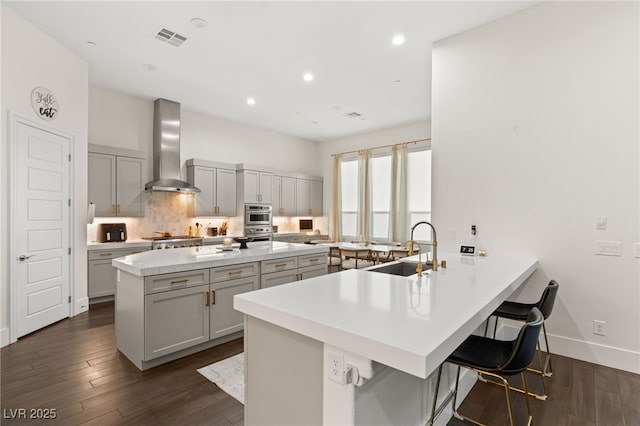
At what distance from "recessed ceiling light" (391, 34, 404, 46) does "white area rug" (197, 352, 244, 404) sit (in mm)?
3803

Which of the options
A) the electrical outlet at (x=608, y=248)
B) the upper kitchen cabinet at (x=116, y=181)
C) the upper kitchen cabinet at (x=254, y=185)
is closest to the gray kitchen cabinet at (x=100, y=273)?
→ the upper kitchen cabinet at (x=116, y=181)

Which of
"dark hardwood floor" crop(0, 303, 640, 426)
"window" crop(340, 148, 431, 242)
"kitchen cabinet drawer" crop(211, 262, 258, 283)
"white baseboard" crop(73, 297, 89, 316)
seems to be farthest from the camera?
"window" crop(340, 148, 431, 242)

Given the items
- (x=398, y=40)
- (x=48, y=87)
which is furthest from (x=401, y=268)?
(x=48, y=87)

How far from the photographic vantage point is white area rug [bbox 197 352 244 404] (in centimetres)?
235

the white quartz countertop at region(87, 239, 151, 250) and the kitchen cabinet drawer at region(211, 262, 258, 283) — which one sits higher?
the white quartz countertop at region(87, 239, 151, 250)

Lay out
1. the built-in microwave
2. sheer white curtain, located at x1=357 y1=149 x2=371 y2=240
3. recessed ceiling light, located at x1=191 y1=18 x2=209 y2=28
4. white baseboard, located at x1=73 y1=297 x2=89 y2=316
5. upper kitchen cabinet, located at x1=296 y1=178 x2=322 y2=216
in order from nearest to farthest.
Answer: recessed ceiling light, located at x1=191 y1=18 x2=209 y2=28, white baseboard, located at x1=73 y1=297 x2=89 y2=316, the built-in microwave, sheer white curtain, located at x1=357 y1=149 x2=371 y2=240, upper kitchen cabinet, located at x1=296 y1=178 x2=322 y2=216

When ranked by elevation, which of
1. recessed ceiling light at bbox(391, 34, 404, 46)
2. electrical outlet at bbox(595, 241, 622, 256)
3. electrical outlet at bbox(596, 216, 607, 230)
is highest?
recessed ceiling light at bbox(391, 34, 404, 46)

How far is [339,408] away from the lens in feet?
4.00

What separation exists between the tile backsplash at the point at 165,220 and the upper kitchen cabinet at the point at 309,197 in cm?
184

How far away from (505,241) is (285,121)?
5.18 m

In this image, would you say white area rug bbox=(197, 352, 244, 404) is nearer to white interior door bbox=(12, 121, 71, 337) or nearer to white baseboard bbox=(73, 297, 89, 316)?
white interior door bbox=(12, 121, 71, 337)

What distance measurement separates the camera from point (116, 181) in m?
5.06

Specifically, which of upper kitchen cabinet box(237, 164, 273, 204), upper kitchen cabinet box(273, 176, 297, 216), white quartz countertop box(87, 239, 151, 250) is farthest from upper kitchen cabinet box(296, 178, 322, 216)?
white quartz countertop box(87, 239, 151, 250)

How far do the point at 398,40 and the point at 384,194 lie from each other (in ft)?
13.5
